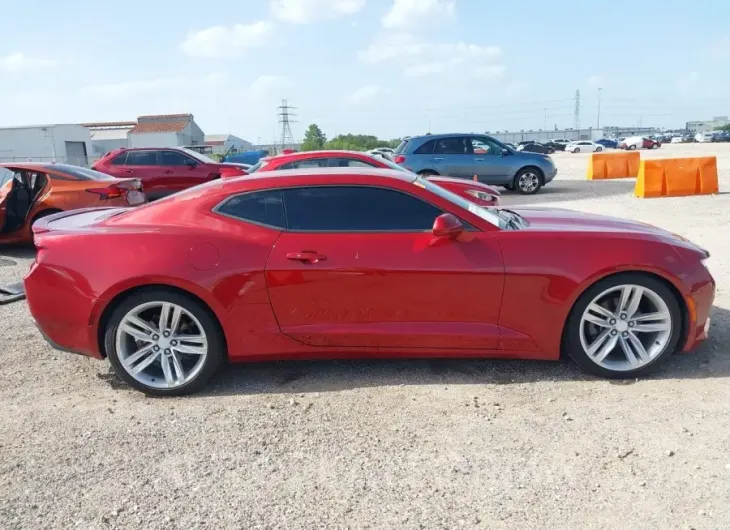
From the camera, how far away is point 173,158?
1374 centimetres

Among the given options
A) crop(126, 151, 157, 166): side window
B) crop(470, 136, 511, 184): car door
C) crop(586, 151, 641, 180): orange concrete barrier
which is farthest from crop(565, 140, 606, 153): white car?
crop(126, 151, 157, 166): side window

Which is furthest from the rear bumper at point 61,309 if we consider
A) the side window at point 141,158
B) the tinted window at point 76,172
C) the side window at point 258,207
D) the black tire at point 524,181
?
the black tire at point 524,181

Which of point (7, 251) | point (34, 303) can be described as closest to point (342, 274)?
point (34, 303)

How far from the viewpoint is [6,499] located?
9.01 feet

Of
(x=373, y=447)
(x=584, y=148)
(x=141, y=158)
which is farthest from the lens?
(x=584, y=148)

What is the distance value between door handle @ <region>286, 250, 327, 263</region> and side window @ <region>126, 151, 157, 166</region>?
11179mm

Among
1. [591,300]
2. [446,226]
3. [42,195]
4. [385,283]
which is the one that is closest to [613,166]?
[42,195]

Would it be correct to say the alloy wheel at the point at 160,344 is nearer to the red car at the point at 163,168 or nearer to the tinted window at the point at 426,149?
the red car at the point at 163,168

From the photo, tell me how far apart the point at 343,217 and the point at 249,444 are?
60.0 inches

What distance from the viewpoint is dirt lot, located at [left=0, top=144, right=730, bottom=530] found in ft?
8.48

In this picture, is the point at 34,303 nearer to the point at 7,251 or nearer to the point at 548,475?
the point at 548,475

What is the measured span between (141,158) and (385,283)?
1189 cm

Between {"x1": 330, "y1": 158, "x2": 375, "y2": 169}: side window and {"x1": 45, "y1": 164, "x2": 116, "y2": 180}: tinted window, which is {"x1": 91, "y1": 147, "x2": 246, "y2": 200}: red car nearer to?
{"x1": 45, "y1": 164, "x2": 116, "y2": 180}: tinted window

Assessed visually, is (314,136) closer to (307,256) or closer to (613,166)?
(613,166)
